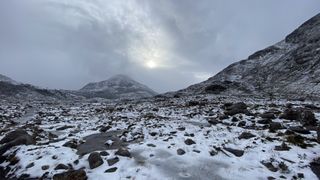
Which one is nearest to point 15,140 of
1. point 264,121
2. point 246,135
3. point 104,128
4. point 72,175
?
point 104,128

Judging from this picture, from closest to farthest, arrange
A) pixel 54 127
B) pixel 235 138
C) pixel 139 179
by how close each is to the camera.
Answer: pixel 139 179
pixel 235 138
pixel 54 127

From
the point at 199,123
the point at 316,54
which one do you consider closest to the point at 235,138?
the point at 199,123

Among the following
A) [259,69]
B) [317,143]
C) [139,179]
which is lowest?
[139,179]

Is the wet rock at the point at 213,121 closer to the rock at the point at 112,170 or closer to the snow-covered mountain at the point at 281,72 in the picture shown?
the rock at the point at 112,170

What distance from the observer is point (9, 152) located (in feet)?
66.9

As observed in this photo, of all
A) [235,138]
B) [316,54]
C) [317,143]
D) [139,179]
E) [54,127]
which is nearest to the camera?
[139,179]

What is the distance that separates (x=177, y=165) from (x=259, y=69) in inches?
3737

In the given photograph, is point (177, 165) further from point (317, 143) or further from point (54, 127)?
point (54, 127)

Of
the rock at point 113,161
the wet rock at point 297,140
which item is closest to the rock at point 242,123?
the wet rock at point 297,140

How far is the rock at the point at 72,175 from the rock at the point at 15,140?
6.85 m

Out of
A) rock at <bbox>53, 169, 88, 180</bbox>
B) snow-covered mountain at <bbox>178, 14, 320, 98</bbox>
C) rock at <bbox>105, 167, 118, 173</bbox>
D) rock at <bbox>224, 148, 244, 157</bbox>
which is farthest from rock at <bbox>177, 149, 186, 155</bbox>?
snow-covered mountain at <bbox>178, 14, 320, 98</bbox>

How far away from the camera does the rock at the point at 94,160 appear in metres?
17.2

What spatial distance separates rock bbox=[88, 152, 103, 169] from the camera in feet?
56.4

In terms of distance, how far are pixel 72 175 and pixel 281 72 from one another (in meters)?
85.2
